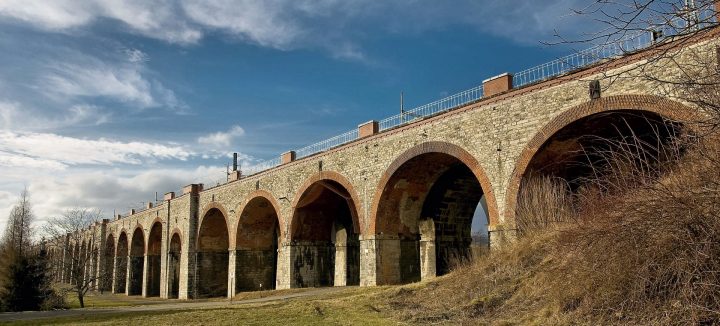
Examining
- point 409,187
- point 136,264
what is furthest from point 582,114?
point 136,264

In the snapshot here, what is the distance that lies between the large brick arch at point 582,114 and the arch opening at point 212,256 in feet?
74.2

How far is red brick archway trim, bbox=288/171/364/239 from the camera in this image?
67.3 ft

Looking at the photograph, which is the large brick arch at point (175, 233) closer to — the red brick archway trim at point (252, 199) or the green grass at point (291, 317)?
the red brick archway trim at point (252, 199)

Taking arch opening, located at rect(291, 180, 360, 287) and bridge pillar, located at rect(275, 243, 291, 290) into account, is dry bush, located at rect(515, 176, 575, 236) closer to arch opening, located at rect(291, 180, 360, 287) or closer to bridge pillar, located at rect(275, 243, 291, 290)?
arch opening, located at rect(291, 180, 360, 287)

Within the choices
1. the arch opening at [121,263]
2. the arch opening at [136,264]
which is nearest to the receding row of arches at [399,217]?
the arch opening at [136,264]

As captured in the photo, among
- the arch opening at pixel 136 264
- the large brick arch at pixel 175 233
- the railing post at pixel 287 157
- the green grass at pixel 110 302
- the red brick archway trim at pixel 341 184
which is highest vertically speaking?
the railing post at pixel 287 157

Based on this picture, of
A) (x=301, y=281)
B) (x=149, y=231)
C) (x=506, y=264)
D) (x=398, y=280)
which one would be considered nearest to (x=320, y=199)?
(x=301, y=281)

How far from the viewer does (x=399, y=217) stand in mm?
19875

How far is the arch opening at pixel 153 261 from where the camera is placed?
42938mm

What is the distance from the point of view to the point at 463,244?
69.9 feet

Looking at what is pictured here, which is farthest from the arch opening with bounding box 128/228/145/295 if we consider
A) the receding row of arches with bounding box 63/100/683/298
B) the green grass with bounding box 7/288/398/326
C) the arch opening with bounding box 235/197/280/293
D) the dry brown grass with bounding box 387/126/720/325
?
the dry brown grass with bounding box 387/126/720/325

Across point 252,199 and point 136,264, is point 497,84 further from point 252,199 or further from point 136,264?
point 136,264

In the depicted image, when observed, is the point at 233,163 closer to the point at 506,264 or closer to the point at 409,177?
the point at 409,177

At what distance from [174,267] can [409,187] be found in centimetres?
2437
